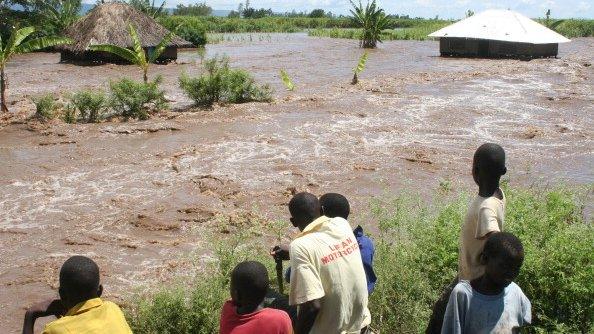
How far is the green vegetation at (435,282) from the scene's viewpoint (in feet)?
14.6

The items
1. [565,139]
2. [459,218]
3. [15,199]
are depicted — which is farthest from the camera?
[565,139]

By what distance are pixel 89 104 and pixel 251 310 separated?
1202cm

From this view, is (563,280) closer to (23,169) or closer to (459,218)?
(459,218)

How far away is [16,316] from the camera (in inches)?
238

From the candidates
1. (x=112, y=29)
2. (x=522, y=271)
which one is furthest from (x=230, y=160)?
Answer: (x=112, y=29)

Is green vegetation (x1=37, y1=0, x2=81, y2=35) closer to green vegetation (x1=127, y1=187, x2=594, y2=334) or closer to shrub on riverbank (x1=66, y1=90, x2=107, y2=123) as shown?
shrub on riverbank (x1=66, y1=90, x2=107, y2=123)

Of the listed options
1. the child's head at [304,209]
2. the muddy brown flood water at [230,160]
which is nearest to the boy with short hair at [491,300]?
the child's head at [304,209]

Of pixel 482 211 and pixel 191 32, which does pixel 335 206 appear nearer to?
pixel 482 211

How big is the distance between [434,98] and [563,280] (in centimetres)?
1401

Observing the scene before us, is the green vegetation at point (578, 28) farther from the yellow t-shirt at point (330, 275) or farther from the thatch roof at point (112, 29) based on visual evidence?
the yellow t-shirt at point (330, 275)

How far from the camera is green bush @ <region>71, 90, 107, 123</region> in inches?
548

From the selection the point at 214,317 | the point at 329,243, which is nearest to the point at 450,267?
the point at 214,317

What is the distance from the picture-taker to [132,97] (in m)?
14.3

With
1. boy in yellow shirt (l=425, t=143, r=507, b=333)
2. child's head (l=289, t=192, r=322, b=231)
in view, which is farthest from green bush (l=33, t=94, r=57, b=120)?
boy in yellow shirt (l=425, t=143, r=507, b=333)
